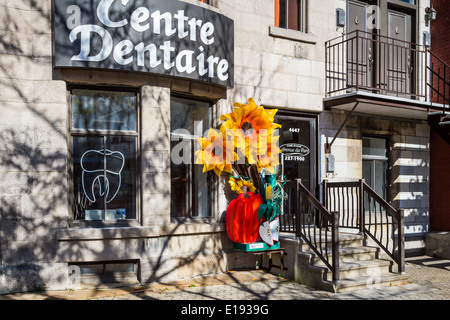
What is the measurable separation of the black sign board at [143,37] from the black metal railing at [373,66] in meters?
2.83

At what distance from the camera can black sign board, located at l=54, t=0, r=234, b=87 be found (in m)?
7.15

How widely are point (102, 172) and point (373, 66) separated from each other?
257 inches

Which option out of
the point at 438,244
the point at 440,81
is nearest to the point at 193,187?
the point at 438,244

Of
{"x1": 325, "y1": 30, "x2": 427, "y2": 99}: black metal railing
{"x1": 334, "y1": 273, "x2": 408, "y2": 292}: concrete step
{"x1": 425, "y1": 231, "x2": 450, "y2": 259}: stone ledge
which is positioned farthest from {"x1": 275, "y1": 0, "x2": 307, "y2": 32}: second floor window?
{"x1": 425, "y1": 231, "x2": 450, "y2": 259}: stone ledge

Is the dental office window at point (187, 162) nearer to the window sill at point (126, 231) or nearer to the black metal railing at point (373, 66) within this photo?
the window sill at point (126, 231)

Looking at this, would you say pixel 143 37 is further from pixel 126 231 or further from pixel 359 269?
pixel 359 269

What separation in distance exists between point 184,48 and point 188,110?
1.15 meters

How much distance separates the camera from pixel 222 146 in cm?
831

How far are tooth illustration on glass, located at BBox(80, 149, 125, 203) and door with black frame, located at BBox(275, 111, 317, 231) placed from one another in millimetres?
3281

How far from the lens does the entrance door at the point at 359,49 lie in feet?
34.3

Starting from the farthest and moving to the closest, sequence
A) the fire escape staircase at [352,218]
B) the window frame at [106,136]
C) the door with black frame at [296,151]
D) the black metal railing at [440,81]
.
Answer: the black metal railing at [440,81] < the door with black frame at [296,151] < the fire escape staircase at [352,218] < the window frame at [106,136]

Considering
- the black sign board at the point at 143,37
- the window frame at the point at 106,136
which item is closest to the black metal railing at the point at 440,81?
the black sign board at the point at 143,37

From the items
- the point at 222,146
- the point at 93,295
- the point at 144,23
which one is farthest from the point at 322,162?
the point at 93,295

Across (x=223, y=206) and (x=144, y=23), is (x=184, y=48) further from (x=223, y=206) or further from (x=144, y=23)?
(x=223, y=206)
